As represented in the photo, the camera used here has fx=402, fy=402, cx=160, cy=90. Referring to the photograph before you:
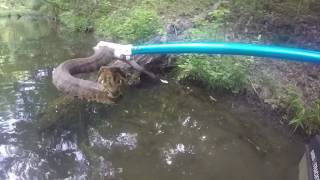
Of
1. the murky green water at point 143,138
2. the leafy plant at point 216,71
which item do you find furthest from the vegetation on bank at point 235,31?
the murky green water at point 143,138

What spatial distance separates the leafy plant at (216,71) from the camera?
582cm

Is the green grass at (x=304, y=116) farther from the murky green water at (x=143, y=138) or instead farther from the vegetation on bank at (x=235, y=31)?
the murky green water at (x=143, y=138)

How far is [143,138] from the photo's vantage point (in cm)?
477

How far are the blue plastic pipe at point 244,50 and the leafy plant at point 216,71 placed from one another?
202 cm

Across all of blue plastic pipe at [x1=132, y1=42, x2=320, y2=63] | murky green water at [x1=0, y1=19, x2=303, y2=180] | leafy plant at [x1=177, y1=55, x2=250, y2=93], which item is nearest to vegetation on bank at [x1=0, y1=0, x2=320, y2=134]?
leafy plant at [x1=177, y1=55, x2=250, y2=93]

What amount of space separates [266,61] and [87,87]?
279cm

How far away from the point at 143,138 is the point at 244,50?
5.81 feet

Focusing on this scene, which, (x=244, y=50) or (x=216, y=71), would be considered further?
(x=216, y=71)

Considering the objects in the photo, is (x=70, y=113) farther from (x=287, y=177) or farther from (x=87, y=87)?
(x=287, y=177)

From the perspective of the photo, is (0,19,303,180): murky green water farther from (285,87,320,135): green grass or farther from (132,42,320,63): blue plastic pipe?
(132,42,320,63): blue plastic pipe

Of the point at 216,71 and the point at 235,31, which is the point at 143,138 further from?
the point at 235,31

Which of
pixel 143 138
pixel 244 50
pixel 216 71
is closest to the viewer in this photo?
pixel 244 50

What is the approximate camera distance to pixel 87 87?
5695 mm

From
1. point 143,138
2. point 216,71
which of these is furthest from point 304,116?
point 143,138
